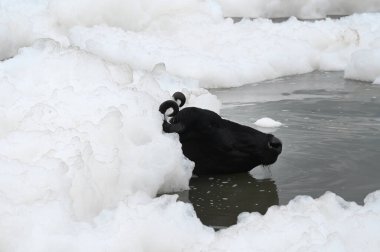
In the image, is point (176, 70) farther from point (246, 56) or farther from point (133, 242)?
point (133, 242)

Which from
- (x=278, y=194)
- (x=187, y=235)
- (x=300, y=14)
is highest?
(x=187, y=235)

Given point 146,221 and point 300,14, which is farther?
point 300,14

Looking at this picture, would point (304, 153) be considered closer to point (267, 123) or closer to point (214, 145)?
point (214, 145)

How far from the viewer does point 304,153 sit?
6.26 metres

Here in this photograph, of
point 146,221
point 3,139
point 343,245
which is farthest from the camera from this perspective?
point 3,139

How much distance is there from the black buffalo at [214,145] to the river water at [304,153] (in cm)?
10

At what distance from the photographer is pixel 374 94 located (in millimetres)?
9211

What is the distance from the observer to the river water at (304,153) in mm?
5215

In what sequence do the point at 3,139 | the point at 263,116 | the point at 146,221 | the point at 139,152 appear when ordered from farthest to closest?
the point at 263,116 → the point at 139,152 → the point at 3,139 → the point at 146,221

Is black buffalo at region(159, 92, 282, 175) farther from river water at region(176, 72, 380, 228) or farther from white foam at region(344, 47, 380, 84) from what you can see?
white foam at region(344, 47, 380, 84)

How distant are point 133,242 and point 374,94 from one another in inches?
240

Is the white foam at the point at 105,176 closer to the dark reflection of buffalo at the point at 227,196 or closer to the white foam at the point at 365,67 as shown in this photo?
the dark reflection of buffalo at the point at 227,196

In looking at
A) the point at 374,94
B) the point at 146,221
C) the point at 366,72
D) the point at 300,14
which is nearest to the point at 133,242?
the point at 146,221

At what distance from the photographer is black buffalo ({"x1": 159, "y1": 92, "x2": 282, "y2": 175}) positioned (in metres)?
5.72
